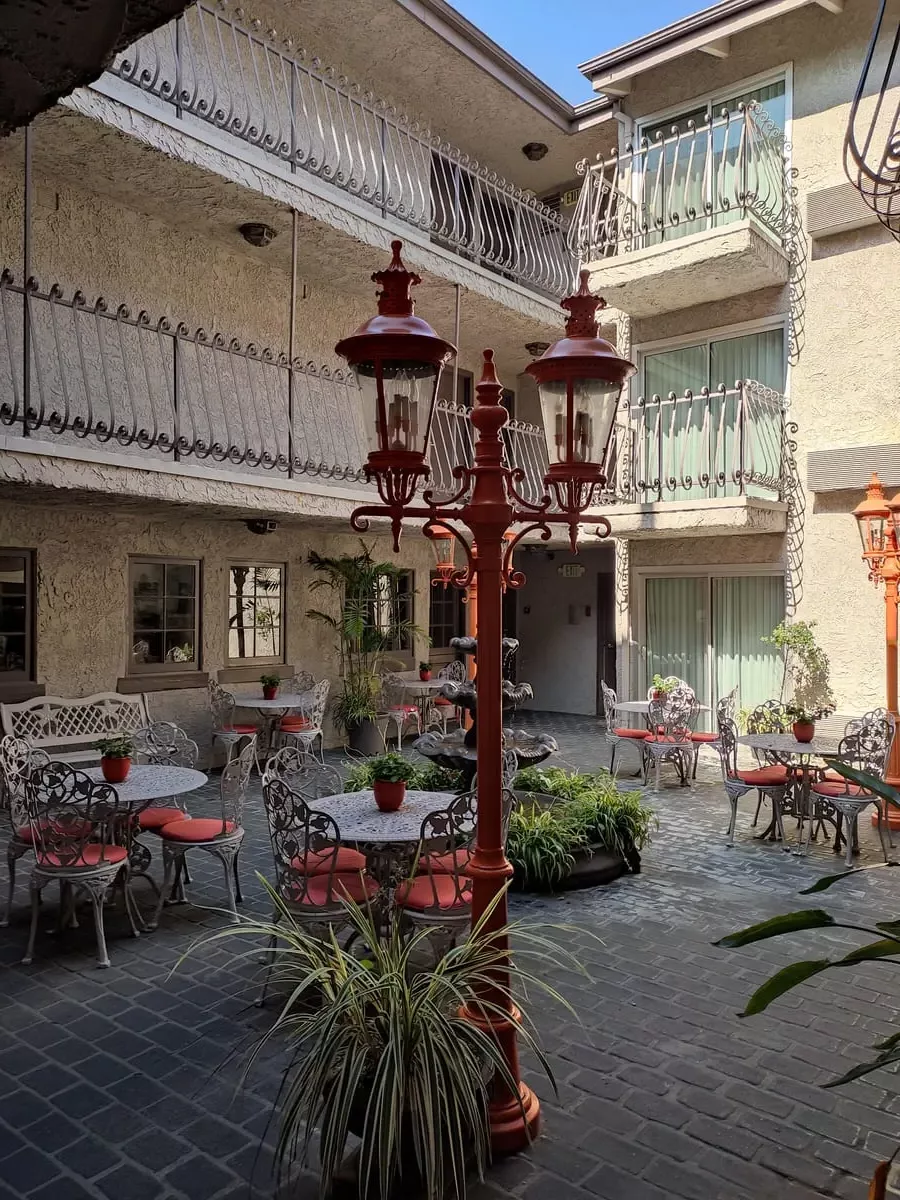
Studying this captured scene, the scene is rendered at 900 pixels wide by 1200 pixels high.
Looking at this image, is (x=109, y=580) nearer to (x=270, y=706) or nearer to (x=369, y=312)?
(x=270, y=706)

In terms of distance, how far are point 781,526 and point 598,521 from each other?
7787 mm

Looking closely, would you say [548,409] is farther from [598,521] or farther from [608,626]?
[608,626]

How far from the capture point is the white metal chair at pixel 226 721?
9.89m

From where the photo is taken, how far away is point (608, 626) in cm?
1630

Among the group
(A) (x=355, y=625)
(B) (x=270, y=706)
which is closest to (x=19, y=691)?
(B) (x=270, y=706)

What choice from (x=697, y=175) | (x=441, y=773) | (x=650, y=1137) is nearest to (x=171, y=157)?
(x=441, y=773)

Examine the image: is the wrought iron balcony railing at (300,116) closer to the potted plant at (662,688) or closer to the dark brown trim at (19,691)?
the dark brown trim at (19,691)

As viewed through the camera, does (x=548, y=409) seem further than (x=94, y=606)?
No

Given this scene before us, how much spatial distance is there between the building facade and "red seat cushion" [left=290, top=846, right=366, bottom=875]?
3.92 m

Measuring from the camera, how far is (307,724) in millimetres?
10469

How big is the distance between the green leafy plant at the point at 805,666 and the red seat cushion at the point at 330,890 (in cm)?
749

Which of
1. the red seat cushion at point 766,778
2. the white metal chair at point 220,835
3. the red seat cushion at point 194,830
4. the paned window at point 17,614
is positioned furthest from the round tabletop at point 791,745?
the paned window at point 17,614

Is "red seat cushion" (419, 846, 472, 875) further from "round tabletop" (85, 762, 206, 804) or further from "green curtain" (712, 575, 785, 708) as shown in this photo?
"green curtain" (712, 575, 785, 708)

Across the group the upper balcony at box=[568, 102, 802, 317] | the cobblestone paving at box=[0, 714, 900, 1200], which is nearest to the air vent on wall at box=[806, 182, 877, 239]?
the upper balcony at box=[568, 102, 802, 317]
